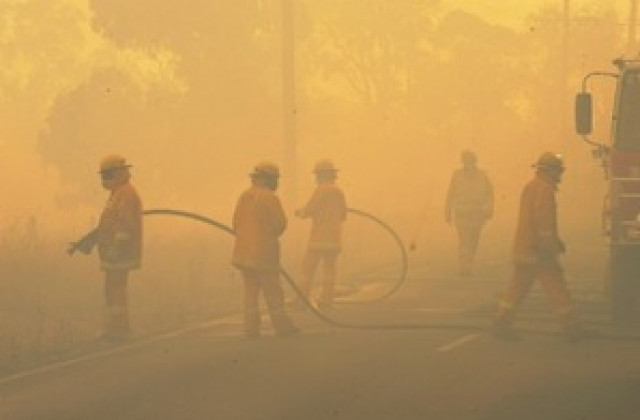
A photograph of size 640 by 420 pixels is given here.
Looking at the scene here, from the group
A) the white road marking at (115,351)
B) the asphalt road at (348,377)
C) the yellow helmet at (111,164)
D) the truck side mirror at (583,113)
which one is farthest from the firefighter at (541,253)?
the yellow helmet at (111,164)

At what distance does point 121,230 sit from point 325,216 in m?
3.01

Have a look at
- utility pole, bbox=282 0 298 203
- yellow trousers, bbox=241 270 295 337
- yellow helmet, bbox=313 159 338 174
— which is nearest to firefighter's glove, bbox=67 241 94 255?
yellow trousers, bbox=241 270 295 337

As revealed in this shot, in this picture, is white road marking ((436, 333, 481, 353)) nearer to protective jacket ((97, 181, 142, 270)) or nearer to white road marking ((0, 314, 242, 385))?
white road marking ((0, 314, 242, 385))

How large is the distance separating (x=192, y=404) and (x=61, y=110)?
26.8m

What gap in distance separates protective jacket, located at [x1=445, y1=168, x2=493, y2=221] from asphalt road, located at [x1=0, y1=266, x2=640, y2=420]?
4579 mm

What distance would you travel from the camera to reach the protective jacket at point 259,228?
41.6ft

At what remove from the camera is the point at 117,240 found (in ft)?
41.6

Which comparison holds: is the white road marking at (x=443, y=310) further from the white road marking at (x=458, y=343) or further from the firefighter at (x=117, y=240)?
the firefighter at (x=117, y=240)

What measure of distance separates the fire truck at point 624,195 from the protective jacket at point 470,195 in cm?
435

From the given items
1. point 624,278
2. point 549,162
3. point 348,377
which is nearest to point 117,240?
point 348,377

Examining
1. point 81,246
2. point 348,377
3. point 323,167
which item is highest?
point 323,167

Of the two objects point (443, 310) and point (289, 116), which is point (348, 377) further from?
point (289, 116)

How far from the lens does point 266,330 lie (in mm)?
13469

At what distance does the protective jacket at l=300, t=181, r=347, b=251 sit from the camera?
15.0 m
